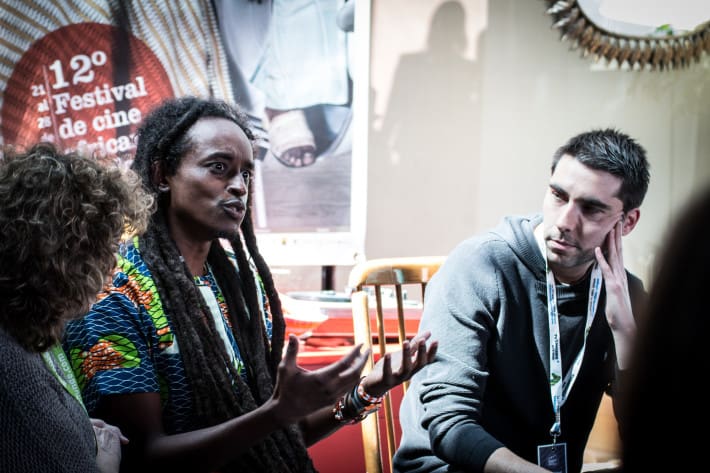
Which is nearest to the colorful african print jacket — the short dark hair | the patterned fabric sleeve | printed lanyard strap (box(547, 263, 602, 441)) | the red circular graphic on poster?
the patterned fabric sleeve

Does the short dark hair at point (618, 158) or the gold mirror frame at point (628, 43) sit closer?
the short dark hair at point (618, 158)

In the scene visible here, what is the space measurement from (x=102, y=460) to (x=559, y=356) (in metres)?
1.09

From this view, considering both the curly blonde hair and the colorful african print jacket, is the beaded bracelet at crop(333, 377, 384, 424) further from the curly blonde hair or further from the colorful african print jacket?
the curly blonde hair

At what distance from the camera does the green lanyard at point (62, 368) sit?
114 centimetres

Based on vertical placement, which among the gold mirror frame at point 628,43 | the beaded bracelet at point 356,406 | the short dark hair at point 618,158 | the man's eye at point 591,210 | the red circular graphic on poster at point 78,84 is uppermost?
the gold mirror frame at point 628,43

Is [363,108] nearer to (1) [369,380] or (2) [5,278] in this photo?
(1) [369,380]

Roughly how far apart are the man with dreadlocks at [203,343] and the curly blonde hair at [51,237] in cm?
23

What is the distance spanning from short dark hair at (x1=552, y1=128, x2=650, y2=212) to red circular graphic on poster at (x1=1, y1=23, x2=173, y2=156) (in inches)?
79.6

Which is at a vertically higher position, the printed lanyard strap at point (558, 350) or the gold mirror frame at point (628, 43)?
the gold mirror frame at point (628, 43)

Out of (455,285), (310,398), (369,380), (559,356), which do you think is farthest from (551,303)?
(310,398)

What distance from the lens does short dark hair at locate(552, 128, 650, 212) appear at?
1843 millimetres

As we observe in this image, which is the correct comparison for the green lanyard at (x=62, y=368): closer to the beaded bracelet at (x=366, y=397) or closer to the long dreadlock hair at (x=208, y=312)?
the long dreadlock hair at (x=208, y=312)

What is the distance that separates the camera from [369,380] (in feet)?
4.72

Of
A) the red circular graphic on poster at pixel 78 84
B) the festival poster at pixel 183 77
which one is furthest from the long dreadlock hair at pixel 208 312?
the red circular graphic on poster at pixel 78 84
